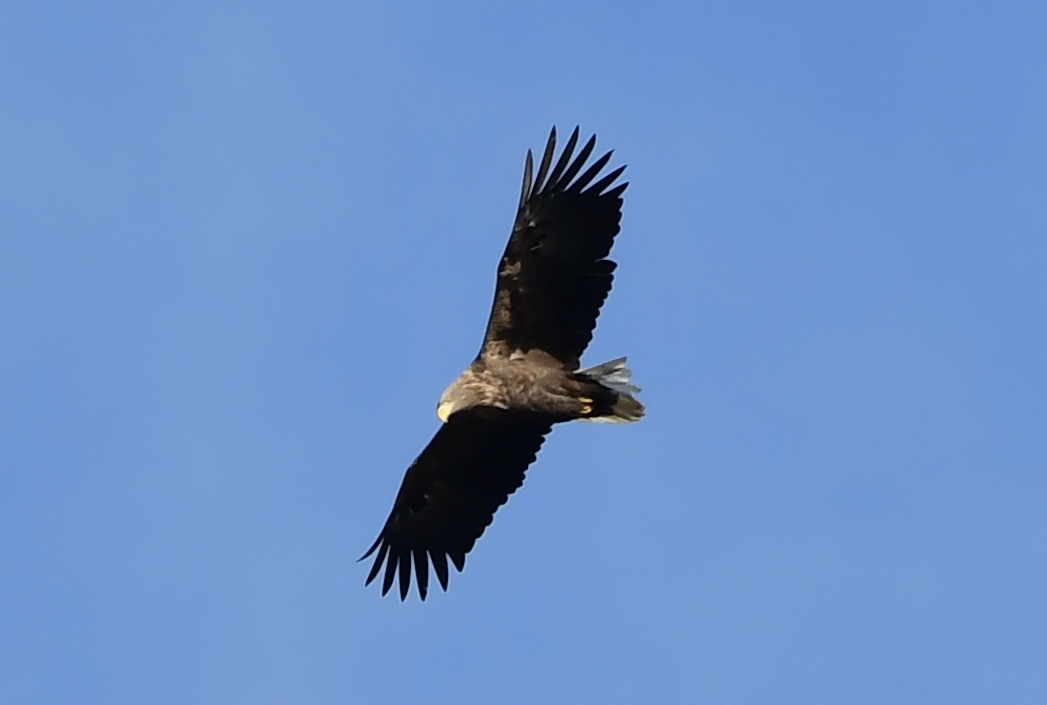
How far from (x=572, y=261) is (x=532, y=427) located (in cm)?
149

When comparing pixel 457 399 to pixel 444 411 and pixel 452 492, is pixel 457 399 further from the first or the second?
pixel 452 492

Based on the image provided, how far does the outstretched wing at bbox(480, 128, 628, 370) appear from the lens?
15.9 meters

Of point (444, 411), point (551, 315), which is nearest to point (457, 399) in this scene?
point (444, 411)

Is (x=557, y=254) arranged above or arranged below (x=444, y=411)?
above

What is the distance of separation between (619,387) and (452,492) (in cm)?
190

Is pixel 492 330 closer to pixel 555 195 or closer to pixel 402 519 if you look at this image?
pixel 555 195

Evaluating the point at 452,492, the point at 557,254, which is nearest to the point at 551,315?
the point at 557,254

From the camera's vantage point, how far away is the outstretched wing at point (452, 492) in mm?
16688

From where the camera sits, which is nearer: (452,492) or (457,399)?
(457,399)

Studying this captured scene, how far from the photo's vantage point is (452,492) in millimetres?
17172

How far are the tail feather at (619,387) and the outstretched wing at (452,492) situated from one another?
54 cm

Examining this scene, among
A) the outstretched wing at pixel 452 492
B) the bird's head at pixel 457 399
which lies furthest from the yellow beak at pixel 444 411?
the outstretched wing at pixel 452 492

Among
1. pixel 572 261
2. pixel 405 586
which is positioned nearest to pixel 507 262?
pixel 572 261

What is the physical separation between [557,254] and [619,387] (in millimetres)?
1162
